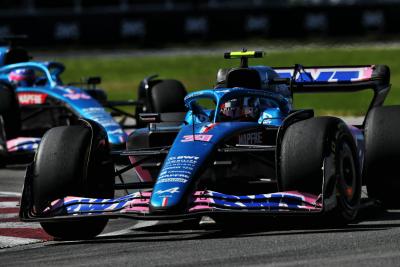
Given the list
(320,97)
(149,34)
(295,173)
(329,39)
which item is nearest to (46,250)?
(295,173)

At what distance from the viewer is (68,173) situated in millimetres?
8734

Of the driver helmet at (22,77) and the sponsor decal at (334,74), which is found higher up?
the sponsor decal at (334,74)

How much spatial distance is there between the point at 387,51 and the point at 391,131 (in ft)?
94.6

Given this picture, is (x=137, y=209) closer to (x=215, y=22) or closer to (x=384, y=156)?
(x=384, y=156)

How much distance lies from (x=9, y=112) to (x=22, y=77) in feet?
8.22

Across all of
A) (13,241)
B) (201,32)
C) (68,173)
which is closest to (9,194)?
(13,241)

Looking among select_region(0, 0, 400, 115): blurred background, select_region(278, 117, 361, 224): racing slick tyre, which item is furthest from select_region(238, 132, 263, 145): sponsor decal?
select_region(0, 0, 400, 115): blurred background

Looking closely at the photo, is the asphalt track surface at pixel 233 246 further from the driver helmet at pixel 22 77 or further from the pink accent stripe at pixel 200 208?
the driver helmet at pixel 22 77

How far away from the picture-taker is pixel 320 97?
2700 centimetres

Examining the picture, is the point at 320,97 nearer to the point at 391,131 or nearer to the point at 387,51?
the point at 387,51

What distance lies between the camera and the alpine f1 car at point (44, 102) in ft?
50.9

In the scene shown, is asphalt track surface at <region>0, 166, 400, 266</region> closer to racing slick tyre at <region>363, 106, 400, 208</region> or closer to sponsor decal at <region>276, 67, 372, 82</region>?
racing slick tyre at <region>363, 106, 400, 208</region>

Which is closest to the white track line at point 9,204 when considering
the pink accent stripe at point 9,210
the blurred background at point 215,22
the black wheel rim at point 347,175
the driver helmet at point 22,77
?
the pink accent stripe at point 9,210

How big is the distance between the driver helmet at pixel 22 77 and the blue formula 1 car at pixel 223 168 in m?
8.09
